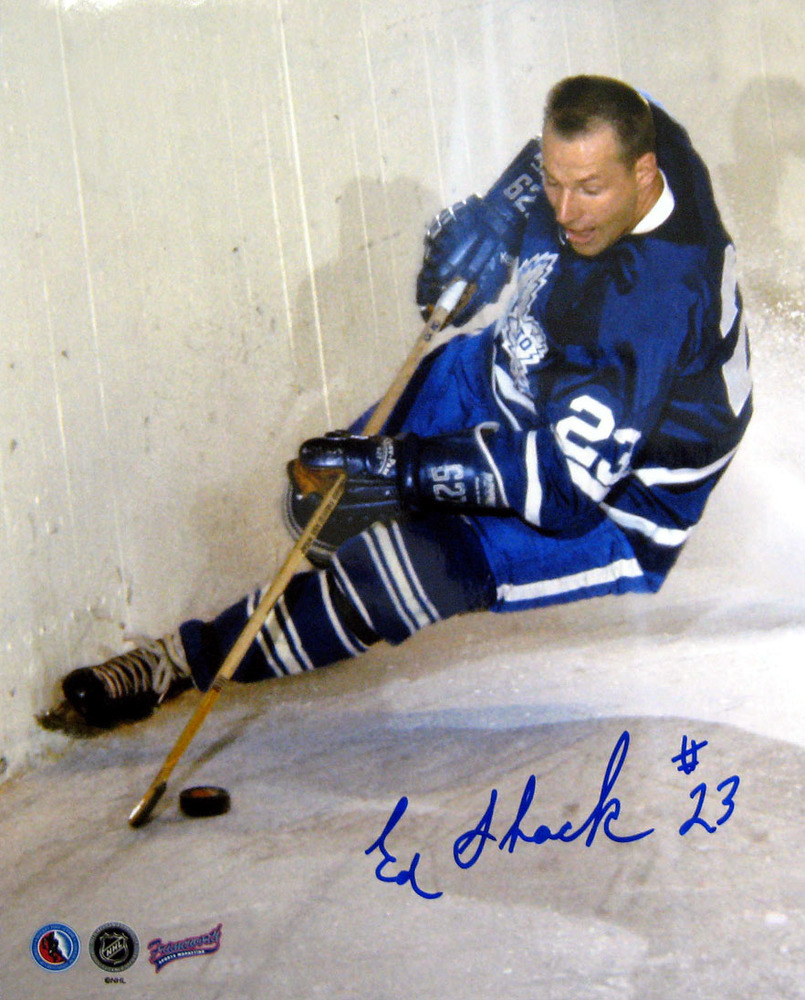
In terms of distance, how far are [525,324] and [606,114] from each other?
1.01 ft

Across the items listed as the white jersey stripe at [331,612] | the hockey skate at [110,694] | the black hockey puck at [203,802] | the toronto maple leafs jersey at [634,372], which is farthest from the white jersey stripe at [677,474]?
the hockey skate at [110,694]

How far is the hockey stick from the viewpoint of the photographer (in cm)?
124

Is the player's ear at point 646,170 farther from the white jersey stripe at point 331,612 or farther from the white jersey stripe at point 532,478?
the white jersey stripe at point 331,612

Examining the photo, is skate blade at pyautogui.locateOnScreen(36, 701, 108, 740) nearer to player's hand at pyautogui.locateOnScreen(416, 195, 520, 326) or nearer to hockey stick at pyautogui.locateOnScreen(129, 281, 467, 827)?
→ hockey stick at pyautogui.locateOnScreen(129, 281, 467, 827)

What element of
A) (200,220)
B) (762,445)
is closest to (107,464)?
(200,220)

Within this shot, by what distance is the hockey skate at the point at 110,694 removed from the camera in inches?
56.9

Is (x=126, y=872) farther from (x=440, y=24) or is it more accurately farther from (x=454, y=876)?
(x=440, y=24)

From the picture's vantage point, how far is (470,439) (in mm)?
1334

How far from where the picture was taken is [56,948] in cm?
93

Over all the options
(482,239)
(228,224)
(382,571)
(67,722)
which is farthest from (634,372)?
(67,722)

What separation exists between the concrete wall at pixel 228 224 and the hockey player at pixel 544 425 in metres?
0.09
